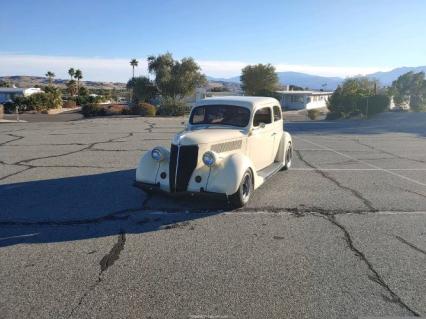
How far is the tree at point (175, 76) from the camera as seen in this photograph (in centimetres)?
3906

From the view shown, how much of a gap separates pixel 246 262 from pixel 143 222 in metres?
1.92

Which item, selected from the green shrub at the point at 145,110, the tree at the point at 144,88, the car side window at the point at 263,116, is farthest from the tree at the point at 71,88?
the car side window at the point at 263,116

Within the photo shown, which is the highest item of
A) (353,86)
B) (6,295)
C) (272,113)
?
(353,86)

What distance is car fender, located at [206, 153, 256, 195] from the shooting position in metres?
5.91

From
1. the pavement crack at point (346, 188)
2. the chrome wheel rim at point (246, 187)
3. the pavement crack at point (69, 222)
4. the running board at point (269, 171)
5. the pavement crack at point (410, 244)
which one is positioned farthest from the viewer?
the running board at point (269, 171)

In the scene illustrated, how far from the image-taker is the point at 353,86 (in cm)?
4081

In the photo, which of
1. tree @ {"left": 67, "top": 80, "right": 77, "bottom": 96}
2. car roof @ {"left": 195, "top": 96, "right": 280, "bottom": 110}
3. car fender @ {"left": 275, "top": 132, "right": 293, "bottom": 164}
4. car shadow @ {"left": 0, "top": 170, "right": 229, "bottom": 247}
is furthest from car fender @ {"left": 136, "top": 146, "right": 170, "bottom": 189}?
tree @ {"left": 67, "top": 80, "right": 77, "bottom": 96}

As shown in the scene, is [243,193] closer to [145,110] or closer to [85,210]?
[85,210]

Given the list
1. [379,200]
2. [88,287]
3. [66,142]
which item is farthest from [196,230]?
[66,142]

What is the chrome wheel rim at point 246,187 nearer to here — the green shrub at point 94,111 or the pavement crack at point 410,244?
the pavement crack at point 410,244

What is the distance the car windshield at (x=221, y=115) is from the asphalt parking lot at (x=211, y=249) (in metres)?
1.48

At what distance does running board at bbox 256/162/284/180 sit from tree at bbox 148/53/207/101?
103 feet

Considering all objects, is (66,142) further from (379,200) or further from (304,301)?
(304,301)

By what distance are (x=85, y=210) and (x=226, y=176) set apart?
2365 mm
